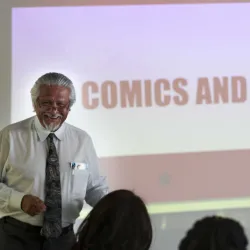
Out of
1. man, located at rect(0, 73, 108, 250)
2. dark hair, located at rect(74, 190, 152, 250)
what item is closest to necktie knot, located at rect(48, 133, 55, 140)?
man, located at rect(0, 73, 108, 250)

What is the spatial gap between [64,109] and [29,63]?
345 mm

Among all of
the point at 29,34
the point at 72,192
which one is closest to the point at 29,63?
the point at 29,34

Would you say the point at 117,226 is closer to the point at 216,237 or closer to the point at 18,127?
the point at 216,237

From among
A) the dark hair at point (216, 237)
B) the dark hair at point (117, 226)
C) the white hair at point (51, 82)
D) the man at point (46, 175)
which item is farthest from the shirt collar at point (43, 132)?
the dark hair at point (216, 237)

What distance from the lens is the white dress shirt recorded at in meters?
1.55

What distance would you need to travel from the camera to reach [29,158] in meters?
1.61

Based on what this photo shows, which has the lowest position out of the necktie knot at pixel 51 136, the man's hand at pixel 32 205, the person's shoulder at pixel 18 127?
the man's hand at pixel 32 205

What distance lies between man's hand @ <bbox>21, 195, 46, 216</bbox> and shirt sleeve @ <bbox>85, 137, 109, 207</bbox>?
229 millimetres

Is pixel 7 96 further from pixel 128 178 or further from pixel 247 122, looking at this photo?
pixel 247 122

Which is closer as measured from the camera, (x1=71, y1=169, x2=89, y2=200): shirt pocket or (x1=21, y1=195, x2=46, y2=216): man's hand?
(x1=21, y1=195, x2=46, y2=216): man's hand

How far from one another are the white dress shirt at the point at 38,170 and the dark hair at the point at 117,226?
17.7 inches

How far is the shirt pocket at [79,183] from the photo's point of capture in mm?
1619

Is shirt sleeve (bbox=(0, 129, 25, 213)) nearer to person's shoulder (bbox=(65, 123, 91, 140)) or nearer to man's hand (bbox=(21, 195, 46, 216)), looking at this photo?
man's hand (bbox=(21, 195, 46, 216))

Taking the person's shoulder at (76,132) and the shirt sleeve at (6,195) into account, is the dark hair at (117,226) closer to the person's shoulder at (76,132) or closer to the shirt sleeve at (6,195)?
the shirt sleeve at (6,195)
